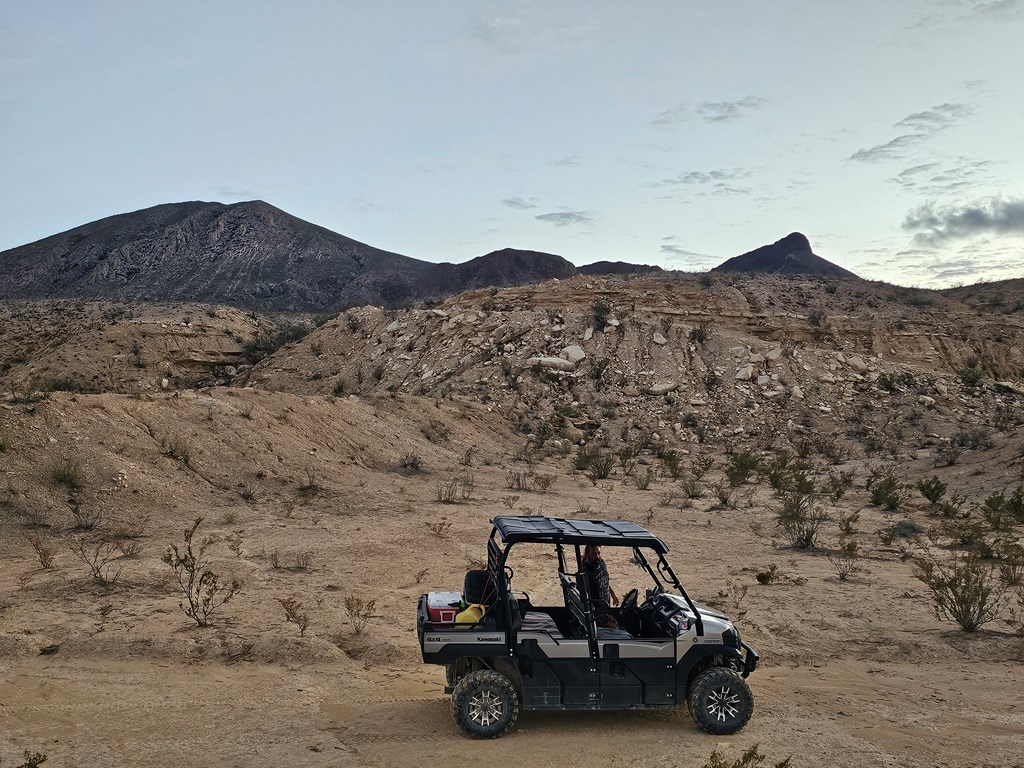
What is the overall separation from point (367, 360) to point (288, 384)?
359cm

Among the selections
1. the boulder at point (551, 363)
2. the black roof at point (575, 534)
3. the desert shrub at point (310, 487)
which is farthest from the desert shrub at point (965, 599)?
the boulder at point (551, 363)

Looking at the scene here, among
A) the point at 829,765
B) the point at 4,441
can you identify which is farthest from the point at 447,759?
the point at 4,441

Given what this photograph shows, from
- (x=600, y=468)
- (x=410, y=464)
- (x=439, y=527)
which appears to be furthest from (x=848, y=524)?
(x=410, y=464)

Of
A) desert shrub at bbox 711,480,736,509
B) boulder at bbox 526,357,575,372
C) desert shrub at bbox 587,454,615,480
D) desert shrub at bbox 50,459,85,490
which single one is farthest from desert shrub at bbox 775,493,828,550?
boulder at bbox 526,357,575,372

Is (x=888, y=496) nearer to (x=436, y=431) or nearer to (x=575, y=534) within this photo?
(x=436, y=431)

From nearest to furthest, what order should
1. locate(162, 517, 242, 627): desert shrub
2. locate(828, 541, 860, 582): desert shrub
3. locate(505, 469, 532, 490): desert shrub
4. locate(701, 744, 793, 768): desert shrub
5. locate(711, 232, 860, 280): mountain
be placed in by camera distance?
1. locate(701, 744, 793, 768): desert shrub
2. locate(162, 517, 242, 627): desert shrub
3. locate(828, 541, 860, 582): desert shrub
4. locate(505, 469, 532, 490): desert shrub
5. locate(711, 232, 860, 280): mountain

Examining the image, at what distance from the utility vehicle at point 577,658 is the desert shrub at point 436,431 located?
51.4ft

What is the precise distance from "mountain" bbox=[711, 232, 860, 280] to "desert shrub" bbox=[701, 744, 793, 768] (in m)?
81.9

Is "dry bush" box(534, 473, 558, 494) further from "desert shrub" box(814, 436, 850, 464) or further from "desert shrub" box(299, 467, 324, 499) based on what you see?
"desert shrub" box(814, 436, 850, 464)

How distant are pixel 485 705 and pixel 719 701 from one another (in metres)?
1.91

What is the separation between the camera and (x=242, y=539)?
39.8 feet

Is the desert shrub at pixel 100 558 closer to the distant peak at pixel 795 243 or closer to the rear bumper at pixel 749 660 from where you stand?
the rear bumper at pixel 749 660

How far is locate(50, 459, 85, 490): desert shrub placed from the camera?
1266cm

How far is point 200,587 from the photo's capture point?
9258 mm
